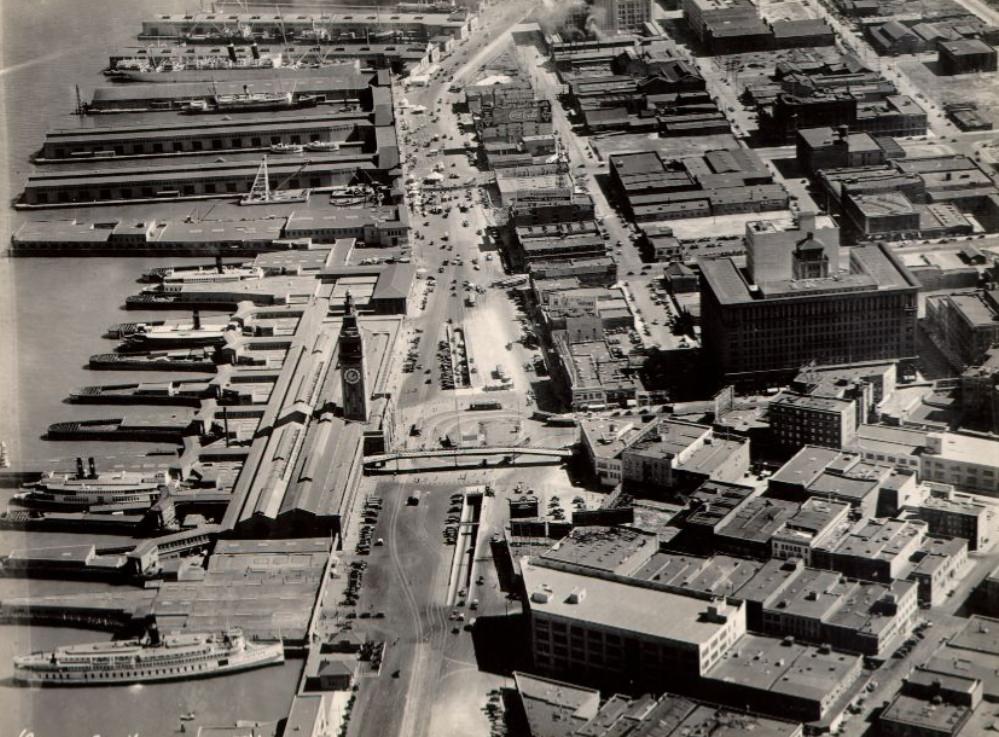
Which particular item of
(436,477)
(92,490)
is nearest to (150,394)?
(92,490)

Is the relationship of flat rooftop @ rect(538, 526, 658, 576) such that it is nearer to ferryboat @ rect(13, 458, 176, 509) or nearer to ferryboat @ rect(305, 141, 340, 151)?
ferryboat @ rect(13, 458, 176, 509)

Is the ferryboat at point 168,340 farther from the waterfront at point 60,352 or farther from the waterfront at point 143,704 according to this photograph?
the waterfront at point 143,704

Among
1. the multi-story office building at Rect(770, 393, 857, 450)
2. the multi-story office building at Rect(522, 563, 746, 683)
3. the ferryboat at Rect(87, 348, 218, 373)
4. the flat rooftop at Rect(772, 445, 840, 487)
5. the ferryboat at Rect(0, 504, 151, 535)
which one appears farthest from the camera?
the ferryboat at Rect(87, 348, 218, 373)

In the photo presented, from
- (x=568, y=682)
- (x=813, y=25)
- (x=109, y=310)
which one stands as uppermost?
(x=813, y=25)

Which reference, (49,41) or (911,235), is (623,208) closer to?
(911,235)

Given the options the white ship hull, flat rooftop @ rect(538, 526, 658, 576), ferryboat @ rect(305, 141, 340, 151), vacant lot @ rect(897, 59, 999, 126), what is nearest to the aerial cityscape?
the white ship hull

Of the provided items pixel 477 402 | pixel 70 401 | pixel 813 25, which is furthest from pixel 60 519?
pixel 813 25

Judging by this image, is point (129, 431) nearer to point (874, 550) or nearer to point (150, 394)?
point (150, 394)

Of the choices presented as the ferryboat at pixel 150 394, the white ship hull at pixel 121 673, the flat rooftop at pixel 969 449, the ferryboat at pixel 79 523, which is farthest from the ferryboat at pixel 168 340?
the flat rooftop at pixel 969 449
